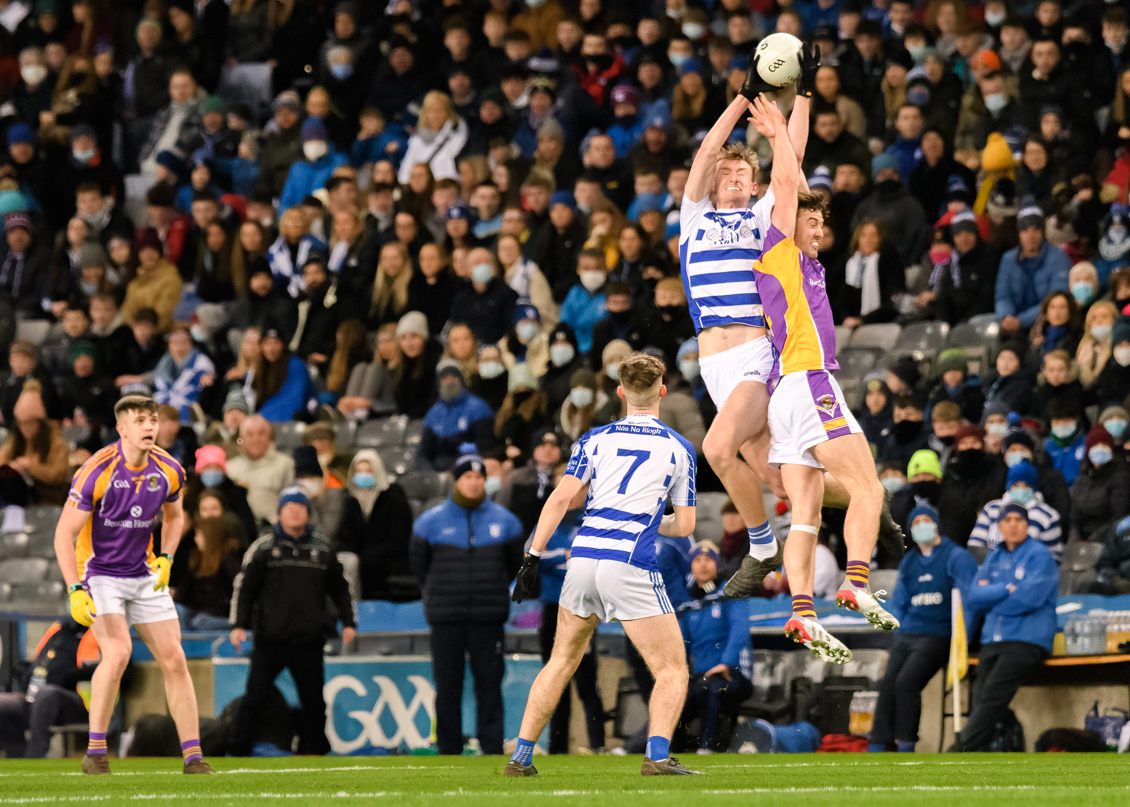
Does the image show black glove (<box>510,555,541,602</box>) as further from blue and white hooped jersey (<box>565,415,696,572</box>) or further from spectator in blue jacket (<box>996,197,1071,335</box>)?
spectator in blue jacket (<box>996,197,1071,335</box>)

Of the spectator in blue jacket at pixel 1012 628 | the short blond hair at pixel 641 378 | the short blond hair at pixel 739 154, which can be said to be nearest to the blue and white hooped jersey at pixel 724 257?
the short blond hair at pixel 739 154

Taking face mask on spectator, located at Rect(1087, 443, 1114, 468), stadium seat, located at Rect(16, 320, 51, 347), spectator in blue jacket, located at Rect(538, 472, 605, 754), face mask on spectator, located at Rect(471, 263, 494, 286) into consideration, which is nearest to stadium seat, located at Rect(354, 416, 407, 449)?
face mask on spectator, located at Rect(471, 263, 494, 286)

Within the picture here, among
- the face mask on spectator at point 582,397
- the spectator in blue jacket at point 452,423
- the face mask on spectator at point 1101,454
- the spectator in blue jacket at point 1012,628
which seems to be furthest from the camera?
the spectator in blue jacket at point 452,423

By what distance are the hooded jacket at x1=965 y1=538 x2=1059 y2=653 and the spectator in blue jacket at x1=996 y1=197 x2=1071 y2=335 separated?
10.5 feet

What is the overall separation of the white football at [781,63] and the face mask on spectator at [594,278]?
811 cm

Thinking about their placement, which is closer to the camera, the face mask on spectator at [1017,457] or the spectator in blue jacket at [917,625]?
the spectator in blue jacket at [917,625]

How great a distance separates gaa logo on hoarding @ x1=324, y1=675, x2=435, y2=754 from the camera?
50.4ft

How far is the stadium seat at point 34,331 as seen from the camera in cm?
2170

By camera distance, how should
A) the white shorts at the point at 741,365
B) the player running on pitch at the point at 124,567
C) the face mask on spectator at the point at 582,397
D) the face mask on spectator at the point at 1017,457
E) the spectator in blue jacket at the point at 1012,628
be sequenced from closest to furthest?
the white shorts at the point at 741,365 → the player running on pitch at the point at 124,567 → the spectator in blue jacket at the point at 1012,628 → the face mask on spectator at the point at 1017,457 → the face mask on spectator at the point at 582,397

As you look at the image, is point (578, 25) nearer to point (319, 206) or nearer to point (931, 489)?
point (319, 206)

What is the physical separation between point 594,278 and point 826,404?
8.29 meters

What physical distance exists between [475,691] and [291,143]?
9996 mm

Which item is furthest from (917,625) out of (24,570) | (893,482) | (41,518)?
(41,518)

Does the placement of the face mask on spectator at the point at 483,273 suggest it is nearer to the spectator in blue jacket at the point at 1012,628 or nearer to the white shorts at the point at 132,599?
the spectator in blue jacket at the point at 1012,628
